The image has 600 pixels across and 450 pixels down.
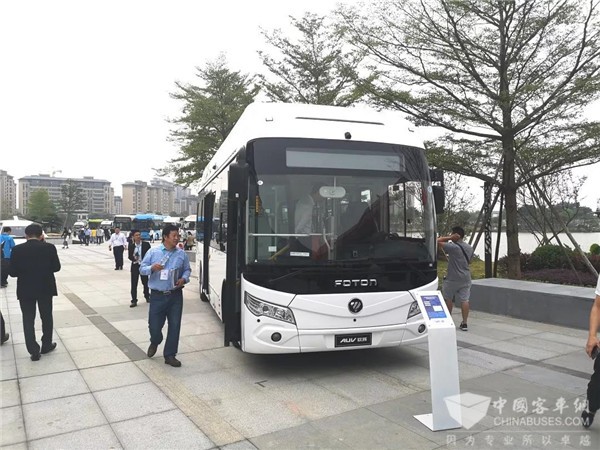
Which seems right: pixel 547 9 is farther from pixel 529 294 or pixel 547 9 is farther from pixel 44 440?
pixel 44 440

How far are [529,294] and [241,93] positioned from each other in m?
17.4

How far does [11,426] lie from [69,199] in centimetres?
8447

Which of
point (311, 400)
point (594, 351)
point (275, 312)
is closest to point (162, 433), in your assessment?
point (311, 400)

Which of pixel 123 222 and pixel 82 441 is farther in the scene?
pixel 123 222

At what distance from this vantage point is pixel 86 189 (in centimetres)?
11488

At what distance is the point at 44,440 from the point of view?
3834 mm

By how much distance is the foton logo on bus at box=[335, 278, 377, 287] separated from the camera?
5.25m

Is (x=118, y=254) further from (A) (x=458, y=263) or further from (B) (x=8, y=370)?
(A) (x=458, y=263)

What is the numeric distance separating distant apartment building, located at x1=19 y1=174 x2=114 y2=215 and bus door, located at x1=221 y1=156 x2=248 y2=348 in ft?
353

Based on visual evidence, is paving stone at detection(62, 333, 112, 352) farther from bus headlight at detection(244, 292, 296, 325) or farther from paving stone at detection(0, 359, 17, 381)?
bus headlight at detection(244, 292, 296, 325)

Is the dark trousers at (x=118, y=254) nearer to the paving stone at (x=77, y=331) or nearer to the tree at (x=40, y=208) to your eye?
the paving stone at (x=77, y=331)

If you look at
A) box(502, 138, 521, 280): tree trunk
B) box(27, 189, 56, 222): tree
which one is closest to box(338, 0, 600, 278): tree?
box(502, 138, 521, 280): tree trunk

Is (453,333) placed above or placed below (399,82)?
below

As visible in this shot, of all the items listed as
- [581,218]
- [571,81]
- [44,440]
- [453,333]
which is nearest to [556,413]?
[453,333]
